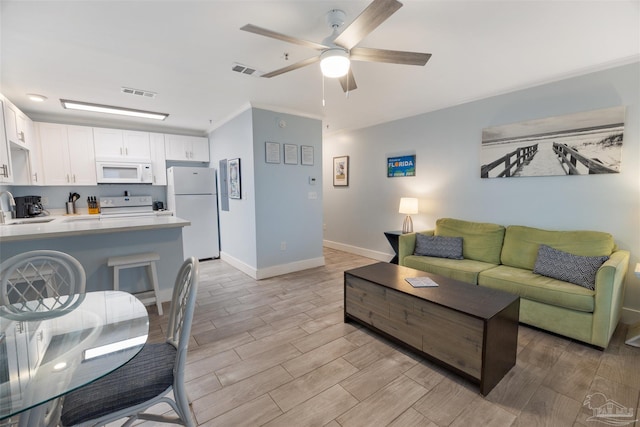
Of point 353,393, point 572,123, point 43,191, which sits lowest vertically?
point 353,393

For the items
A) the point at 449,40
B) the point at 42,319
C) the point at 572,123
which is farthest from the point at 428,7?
the point at 42,319

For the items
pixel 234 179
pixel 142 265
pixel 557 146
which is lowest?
pixel 142 265

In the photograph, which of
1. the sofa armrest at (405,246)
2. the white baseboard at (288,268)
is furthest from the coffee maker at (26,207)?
the sofa armrest at (405,246)

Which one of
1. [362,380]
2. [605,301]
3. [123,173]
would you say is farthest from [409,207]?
[123,173]

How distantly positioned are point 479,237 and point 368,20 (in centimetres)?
284

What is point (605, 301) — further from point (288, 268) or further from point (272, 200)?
point (272, 200)

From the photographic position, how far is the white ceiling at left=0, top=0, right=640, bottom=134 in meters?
1.79

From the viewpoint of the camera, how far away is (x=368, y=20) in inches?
58.0

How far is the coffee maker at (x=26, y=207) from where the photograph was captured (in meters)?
3.85

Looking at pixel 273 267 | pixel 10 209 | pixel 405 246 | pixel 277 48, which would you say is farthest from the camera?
pixel 273 267

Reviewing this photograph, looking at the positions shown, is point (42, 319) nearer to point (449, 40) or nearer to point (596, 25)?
point (449, 40)

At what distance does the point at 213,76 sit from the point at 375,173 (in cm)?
Result: 302

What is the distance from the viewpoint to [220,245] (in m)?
5.11

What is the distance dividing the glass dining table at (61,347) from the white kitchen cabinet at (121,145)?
3755mm
